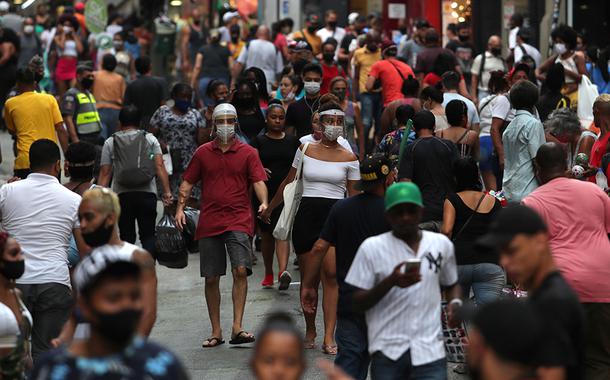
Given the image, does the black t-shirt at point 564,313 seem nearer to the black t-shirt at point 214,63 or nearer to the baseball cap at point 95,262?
the baseball cap at point 95,262

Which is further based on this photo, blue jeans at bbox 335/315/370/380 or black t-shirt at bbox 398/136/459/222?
black t-shirt at bbox 398/136/459/222

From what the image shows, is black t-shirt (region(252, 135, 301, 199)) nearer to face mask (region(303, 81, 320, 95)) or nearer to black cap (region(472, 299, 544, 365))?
face mask (region(303, 81, 320, 95))

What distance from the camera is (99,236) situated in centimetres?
673

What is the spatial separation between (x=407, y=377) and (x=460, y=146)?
5567mm

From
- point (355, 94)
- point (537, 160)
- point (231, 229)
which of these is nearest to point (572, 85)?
point (355, 94)

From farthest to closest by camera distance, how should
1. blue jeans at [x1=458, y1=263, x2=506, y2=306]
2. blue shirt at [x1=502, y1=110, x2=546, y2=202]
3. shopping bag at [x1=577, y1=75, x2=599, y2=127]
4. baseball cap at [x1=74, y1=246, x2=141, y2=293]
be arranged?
shopping bag at [x1=577, y1=75, x2=599, y2=127] < blue shirt at [x1=502, y1=110, x2=546, y2=202] < blue jeans at [x1=458, y1=263, x2=506, y2=306] < baseball cap at [x1=74, y1=246, x2=141, y2=293]

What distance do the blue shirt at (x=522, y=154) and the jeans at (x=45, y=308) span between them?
4.21 metres

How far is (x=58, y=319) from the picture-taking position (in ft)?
27.8

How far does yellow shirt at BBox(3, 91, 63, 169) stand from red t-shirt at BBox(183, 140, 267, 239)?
3002mm

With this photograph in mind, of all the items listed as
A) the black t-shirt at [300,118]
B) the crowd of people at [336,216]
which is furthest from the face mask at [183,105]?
the black t-shirt at [300,118]

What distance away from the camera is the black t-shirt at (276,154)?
12.5 metres

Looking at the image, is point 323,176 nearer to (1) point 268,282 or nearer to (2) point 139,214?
(2) point 139,214

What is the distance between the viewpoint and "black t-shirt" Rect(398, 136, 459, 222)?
34.2 ft

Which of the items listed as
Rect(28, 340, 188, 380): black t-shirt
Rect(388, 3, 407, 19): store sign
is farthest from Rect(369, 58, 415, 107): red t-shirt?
Rect(388, 3, 407, 19): store sign
